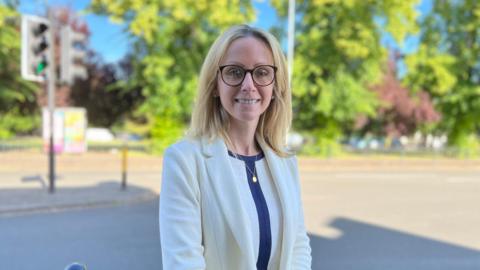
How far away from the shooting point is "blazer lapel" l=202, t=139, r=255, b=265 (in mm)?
1354

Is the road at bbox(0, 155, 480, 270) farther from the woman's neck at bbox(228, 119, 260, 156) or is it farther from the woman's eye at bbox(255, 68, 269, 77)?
the woman's eye at bbox(255, 68, 269, 77)

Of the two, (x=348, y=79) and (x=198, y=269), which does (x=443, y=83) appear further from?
(x=198, y=269)

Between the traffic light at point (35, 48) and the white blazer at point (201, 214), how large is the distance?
8.10 metres

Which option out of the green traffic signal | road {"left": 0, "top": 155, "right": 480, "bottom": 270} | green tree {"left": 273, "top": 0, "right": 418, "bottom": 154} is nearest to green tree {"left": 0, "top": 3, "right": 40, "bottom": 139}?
the green traffic signal

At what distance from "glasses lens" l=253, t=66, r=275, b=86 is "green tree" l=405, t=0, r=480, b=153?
22.1m

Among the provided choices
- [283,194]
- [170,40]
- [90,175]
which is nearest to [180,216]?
[283,194]

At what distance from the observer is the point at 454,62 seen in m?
22.0

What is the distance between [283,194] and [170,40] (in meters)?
17.3

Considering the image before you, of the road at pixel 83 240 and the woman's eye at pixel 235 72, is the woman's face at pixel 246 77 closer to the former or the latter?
the woman's eye at pixel 235 72

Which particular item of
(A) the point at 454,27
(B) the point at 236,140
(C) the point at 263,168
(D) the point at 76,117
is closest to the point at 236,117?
(B) the point at 236,140

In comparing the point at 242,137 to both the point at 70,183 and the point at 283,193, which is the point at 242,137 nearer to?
the point at 283,193

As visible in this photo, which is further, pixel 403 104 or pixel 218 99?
pixel 403 104

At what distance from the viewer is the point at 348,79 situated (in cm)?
1900

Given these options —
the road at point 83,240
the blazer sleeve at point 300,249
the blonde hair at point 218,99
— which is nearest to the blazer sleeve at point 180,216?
the blonde hair at point 218,99
